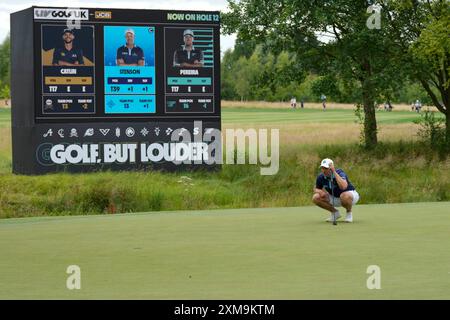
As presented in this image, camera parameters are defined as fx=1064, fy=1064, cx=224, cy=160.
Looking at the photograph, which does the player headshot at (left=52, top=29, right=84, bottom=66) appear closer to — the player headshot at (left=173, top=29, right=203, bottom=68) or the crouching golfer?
the player headshot at (left=173, top=29, right=203, bottom=68)

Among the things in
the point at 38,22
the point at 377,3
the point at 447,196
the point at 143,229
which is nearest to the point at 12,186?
the point at 38,22

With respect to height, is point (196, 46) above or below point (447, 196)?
above

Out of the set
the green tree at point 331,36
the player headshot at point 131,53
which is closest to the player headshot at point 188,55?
the player headshot at point 131,53

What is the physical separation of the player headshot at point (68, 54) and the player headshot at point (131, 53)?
124cm

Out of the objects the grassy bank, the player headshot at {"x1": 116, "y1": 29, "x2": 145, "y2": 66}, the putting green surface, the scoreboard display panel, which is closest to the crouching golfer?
the putting green surface

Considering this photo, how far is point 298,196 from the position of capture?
2803 cm

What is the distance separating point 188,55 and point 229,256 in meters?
15.6

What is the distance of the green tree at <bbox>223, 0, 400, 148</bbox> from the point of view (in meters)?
33.4

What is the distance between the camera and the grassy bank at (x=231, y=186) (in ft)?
85.3

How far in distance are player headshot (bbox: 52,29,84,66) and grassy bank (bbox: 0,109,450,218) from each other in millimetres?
2958

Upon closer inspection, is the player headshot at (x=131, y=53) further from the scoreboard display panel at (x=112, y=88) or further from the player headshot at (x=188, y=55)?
the player headshot at (x=188, y=55)

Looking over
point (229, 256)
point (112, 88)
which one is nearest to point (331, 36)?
point (112, 88)

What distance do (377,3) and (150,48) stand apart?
361 inches
